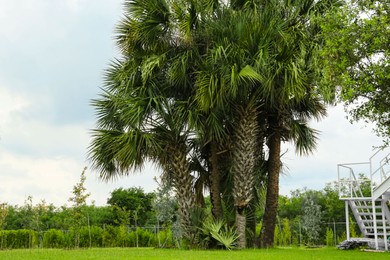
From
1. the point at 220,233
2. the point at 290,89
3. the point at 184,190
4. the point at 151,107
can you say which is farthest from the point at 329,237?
the point at 151,107

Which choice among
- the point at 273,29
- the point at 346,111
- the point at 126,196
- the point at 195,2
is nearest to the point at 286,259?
the point at 346,111

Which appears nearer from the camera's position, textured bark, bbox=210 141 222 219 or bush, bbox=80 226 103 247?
textured bark, bbox=210 141 222 219

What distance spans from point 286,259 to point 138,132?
6.65 m

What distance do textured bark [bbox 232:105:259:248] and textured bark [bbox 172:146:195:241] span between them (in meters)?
1.50

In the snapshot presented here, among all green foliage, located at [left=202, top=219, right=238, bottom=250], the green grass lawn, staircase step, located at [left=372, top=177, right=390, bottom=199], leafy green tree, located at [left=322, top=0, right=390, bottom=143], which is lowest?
the green grass lawn

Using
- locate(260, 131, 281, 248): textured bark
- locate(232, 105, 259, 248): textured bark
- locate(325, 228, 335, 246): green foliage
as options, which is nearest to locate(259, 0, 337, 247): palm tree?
locate(260, 131, 281, 248): textured bark

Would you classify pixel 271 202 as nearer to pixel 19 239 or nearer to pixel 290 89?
pixel 290 89

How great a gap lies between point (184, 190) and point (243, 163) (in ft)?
6.99

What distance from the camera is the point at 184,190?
17.4m

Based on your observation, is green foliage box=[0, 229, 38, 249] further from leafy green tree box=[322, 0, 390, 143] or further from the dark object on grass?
leafy green tree box=[322, 0, 390, 143]

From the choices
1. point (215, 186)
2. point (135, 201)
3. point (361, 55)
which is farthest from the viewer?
point (135, 201)

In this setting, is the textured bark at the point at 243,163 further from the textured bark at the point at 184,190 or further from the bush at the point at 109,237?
the bush at the point at 109,237

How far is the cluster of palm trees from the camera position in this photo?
1641 centimetres

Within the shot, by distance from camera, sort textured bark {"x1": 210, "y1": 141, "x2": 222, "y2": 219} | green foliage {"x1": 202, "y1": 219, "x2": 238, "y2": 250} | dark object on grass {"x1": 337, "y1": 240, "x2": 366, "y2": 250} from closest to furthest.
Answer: green foliage {"x1": 202, "y1": 219, "x2": 238, "y2": 250} → textured bark {"x1": 210, "y1": 141, "x2": 222, "y2": 219} → dark object on grass {"x1": 337, "y1": 240, "x2": 366, "y2": 250}
